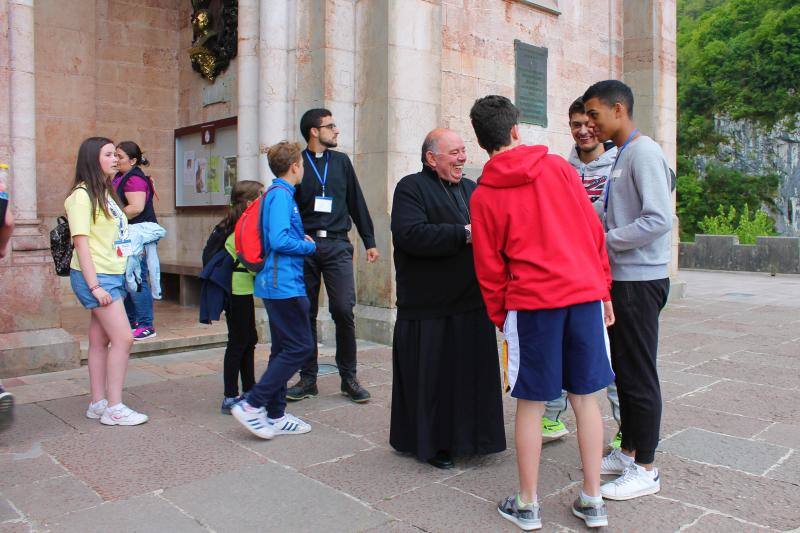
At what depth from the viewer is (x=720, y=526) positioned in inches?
124

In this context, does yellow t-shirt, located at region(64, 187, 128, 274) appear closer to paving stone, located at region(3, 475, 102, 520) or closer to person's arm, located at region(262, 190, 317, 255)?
person's arm, located at region(262, 190, 317, 255)

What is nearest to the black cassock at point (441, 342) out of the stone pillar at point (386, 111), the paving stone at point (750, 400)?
the paving stone at point (750, 400)

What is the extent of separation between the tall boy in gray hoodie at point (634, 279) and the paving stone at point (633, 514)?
3.2 inches

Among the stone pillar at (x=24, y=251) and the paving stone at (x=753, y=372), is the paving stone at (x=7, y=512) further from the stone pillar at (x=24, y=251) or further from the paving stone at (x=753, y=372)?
the paving stone at (x=753, y=372)

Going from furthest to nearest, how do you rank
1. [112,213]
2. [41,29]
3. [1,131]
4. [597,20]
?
[597,20], [41,29], [1,131], [112,213]

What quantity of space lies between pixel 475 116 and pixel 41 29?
7.77 metres

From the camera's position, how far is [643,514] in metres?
3.32

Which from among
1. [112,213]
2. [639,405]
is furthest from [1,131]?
[639,405]

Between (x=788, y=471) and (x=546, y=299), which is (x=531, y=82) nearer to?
(x=788, y=471)

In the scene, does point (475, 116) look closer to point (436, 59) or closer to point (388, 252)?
point (388, 252)

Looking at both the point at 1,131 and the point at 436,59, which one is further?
the point at 436,59

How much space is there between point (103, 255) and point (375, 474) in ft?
7.15

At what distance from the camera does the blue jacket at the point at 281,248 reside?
4.42 metres

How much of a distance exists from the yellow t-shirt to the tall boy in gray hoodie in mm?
2910
